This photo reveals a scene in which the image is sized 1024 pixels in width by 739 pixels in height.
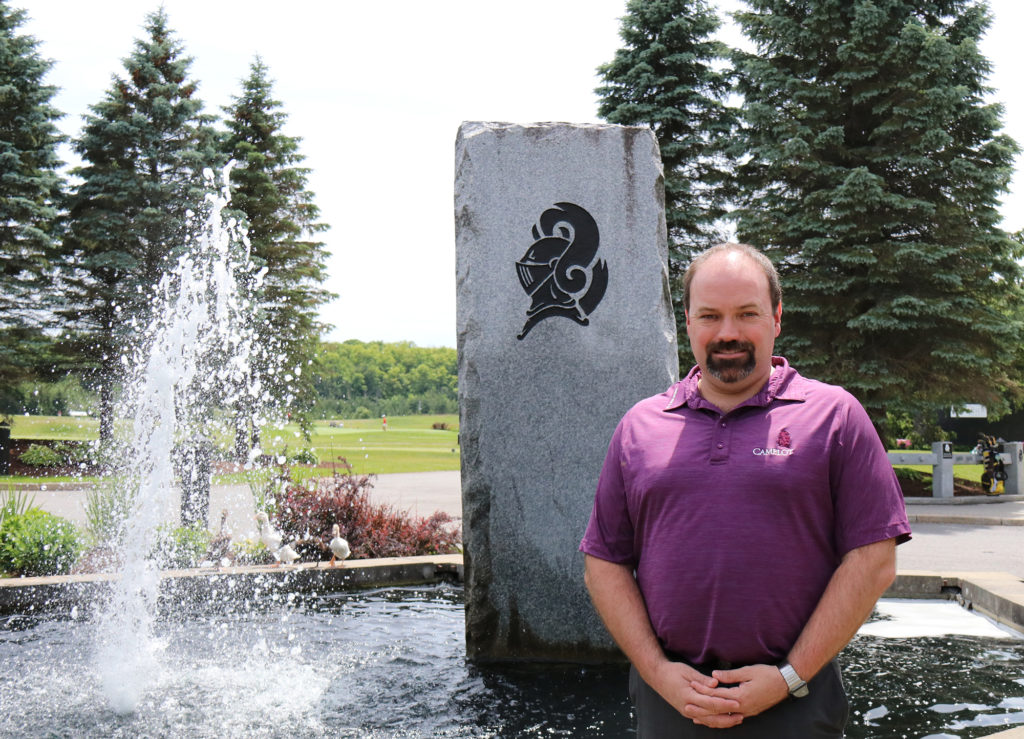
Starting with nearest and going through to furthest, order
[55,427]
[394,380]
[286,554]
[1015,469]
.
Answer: [286,554]
[1015,469]
[55,427]
[394,380]

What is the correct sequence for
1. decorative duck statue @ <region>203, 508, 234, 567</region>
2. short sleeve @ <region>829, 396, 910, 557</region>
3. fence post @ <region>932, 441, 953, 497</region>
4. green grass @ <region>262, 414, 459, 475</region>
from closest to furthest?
short sleeve @ <region>829, 396, 910, 557</region> < decorative duck statue @ <region>203, 508, 234, 567</region> < fence post @ <region>932, 441, 953, 497</region> < green grass @ <region>262, 414, 459, 475</region>

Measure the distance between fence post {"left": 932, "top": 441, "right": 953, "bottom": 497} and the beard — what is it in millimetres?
16230

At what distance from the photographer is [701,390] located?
2.45 metres

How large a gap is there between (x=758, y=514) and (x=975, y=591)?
595 cm

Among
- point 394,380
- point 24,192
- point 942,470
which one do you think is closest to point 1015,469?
point 942,470

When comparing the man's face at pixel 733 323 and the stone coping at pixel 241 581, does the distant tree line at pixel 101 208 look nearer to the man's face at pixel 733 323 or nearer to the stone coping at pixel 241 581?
the stone coping at pixel 241 581

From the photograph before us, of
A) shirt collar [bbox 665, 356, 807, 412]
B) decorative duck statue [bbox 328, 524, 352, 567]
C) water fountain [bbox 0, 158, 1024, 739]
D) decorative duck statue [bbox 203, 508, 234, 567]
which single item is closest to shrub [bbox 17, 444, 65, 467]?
decorative duck statue [bbox 203, 508, 234, 567]

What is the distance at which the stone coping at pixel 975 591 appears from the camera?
6536 millimetres

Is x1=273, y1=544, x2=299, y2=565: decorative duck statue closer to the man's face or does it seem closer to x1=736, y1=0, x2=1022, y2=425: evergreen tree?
the man's face

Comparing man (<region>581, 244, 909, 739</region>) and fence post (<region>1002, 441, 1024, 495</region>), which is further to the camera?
fence post (<region>1002, 441, 1024, 495</region>)

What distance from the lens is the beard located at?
2.34 meters

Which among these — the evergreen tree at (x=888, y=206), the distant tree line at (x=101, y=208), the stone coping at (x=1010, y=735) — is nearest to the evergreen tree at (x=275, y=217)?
the distant tree line at (x=101, y=208)

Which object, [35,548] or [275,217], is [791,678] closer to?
[35,548]

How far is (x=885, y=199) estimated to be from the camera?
1692cm
